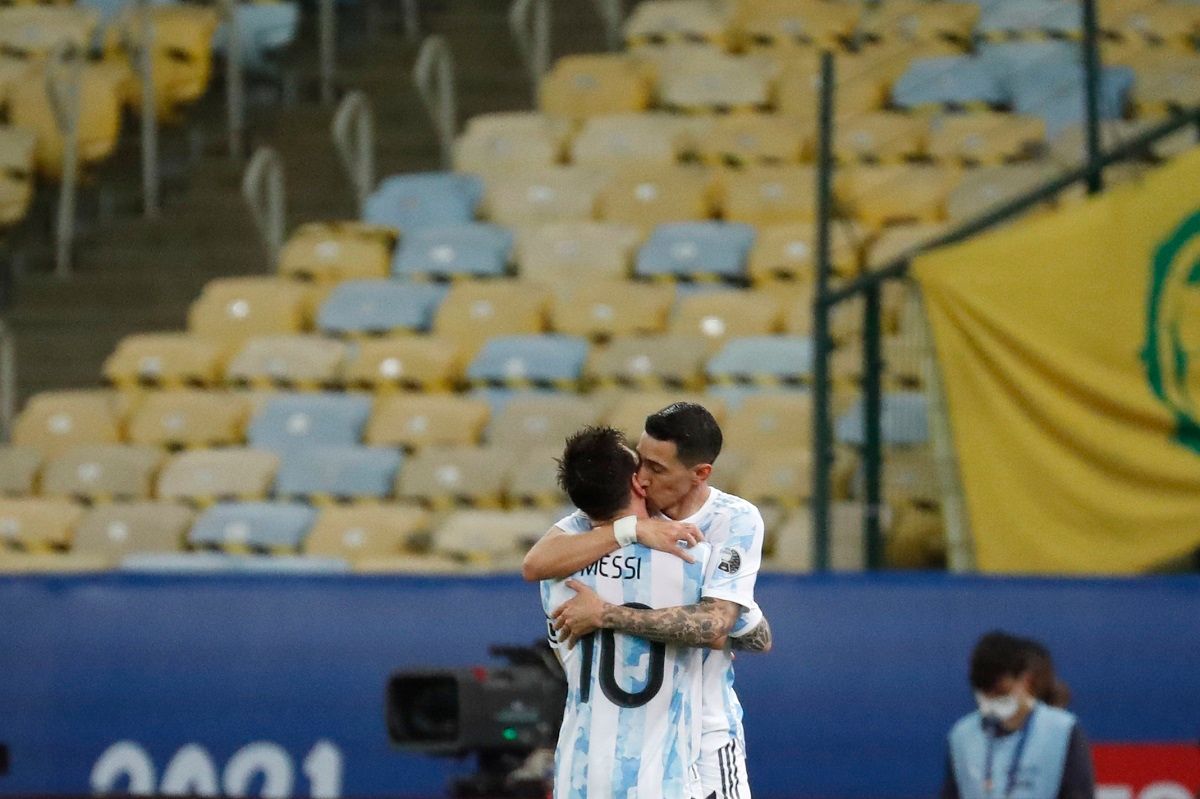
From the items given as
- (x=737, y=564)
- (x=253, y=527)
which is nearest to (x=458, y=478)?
(x=253, y=527)

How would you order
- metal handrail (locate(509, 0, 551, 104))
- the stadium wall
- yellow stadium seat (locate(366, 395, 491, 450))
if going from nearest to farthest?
the stadium wall
yellow stadium seat (locate(366, 395, 491, 450))
metal handrail (locate(509, 0, 551, 104))

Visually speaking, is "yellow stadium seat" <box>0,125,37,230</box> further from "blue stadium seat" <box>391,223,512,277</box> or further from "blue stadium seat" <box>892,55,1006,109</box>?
"blue stadium seat" <box>892,55,1006,109</box>

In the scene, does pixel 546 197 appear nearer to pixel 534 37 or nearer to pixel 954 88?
pixel 534 37

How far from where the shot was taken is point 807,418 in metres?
10.8

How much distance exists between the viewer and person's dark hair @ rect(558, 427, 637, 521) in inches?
184

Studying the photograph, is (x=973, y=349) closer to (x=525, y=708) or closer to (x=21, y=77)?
(x=525, y=708)

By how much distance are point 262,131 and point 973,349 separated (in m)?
7.62

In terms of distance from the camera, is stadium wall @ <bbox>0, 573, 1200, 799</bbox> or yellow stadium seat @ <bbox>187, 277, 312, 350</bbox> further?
yellow stadium seat @ <bbox>187, 277, 312, 350</bbox>

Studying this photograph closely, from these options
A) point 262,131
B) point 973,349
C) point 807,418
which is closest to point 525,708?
point 973,349

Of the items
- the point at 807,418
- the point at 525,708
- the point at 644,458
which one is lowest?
the point at 525,708

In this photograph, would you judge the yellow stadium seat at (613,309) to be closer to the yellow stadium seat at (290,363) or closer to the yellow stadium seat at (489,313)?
the yellow stadium seat at (489,313)

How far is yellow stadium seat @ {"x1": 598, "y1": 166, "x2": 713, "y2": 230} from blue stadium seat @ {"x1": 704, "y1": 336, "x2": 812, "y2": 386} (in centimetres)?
176

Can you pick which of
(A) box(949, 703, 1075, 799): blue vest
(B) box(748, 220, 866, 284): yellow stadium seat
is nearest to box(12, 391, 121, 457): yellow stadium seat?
(B) box(748, 220, 866, 284): yellow stadium seat

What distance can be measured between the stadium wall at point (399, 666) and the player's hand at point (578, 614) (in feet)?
12.7
